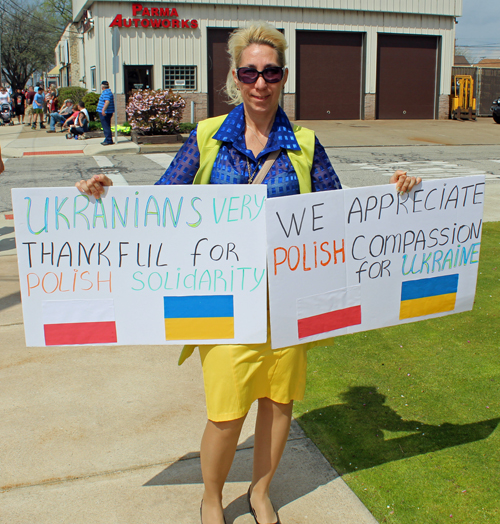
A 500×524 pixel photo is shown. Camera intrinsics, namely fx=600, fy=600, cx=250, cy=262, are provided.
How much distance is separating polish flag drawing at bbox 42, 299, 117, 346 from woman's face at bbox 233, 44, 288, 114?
99 cm

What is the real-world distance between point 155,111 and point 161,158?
2716mm

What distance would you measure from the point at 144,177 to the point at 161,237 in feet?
33.6

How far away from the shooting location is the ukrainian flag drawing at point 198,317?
2408 mm

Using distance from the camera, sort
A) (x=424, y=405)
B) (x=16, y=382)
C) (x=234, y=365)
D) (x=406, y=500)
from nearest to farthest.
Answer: (x=234, y=365)
(x=406, y=500)
(x=424, y=405)
(x=16, y=382)

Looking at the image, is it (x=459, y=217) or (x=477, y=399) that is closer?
(x=459, y=217)

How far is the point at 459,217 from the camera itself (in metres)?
2.77

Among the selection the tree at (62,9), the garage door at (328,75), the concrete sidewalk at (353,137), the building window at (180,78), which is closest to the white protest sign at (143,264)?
the concrete sidewalk at (353,137)

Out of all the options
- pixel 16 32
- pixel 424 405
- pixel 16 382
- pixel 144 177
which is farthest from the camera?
pixel 16 32

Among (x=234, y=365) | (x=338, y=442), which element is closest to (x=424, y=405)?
(x=338, y=442)

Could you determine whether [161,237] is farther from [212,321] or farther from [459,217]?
[459,217]

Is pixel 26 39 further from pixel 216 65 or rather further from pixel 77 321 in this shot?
pixel 77 321

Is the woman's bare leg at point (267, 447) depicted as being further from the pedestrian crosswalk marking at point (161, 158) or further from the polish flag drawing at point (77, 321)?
the pedestrian crosswalk marking at point (161, 158)

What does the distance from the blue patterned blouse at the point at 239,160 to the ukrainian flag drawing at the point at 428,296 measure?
73cm

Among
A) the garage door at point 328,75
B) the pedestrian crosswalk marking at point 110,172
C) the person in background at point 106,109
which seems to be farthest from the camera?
the garage door at point 328,75
